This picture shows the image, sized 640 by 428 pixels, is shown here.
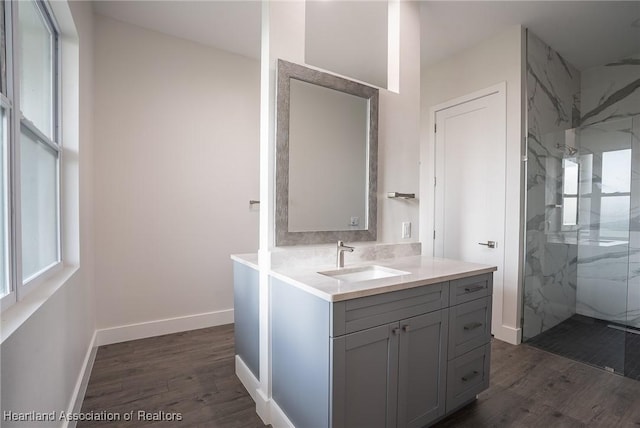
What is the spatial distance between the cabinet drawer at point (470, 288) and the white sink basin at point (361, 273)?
0.96 ft

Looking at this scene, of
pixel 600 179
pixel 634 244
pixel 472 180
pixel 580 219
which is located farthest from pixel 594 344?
pixel 472 180

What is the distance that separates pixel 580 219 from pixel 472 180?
1131 mm

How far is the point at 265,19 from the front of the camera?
1753 mm

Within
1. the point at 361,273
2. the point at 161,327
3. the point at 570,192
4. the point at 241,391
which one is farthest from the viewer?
the point at 570,192

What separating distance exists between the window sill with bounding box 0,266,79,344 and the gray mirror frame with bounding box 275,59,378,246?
104 centimetres

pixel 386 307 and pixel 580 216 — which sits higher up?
pixel 580 216

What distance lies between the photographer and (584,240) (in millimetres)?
3078

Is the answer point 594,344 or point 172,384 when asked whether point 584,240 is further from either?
point 172,384

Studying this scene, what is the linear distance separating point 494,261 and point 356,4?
2611 millimetres

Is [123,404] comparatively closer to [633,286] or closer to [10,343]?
[10,343]

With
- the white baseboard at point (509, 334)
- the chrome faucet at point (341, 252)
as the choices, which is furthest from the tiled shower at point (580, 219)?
the chrome faucet at point (341, 252)

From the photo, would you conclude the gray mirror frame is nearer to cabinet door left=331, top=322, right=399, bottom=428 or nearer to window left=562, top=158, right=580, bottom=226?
cabinet door left=331, top=322, right=399, bottom=428

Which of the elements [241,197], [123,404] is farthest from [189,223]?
[123,404]

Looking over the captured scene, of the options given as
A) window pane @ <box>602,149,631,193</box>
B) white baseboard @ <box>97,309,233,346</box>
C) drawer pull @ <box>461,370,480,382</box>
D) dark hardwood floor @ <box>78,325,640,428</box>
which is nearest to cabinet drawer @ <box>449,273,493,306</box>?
drawer pull @ <box>461,370,480,382</box>
